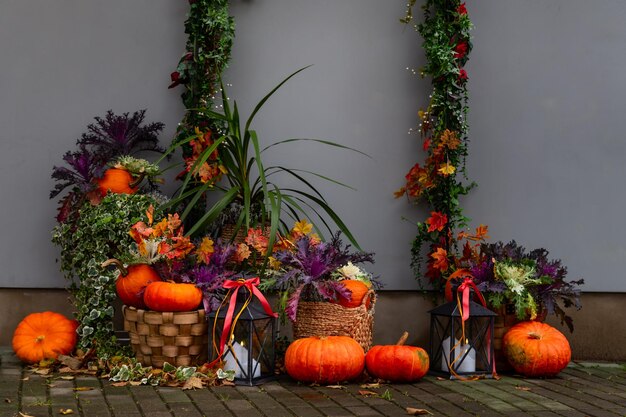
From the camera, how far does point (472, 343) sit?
450 centimetres

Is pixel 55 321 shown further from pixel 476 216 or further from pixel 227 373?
pixel 476 216

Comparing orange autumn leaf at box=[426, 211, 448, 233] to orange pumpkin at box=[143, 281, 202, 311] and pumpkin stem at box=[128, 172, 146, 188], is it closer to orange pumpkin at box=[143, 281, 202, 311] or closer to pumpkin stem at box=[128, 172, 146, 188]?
orange pumpkin at box=[143, 281, 202, 311]

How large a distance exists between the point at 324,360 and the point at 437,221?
1384 millimetres

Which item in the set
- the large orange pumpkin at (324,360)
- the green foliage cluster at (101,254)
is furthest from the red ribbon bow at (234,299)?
the green foliage cluster at (101,254)

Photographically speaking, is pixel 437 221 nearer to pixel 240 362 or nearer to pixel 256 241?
pixel 256 241

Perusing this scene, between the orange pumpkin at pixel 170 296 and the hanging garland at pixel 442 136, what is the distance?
1558 mm

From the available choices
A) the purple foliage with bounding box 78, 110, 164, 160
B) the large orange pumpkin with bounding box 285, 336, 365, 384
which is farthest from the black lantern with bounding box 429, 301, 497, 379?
the purple foliage with bounding box 78, 110, 164, 160

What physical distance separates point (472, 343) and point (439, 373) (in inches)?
9.2

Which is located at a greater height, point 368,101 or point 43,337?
point 368,101

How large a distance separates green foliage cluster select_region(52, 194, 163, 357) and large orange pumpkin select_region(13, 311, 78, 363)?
7 centimetres

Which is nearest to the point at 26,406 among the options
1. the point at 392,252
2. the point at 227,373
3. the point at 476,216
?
the point at 227,373

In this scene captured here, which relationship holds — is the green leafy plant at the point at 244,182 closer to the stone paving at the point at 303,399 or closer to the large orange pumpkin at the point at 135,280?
the large orange pumpkin at the point at 135,280

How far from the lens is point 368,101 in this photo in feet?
17.3

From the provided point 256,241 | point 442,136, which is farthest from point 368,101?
point 256,241
